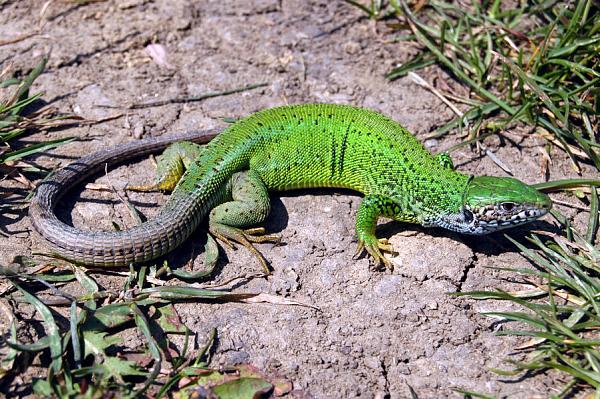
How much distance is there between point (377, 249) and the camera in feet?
15.8

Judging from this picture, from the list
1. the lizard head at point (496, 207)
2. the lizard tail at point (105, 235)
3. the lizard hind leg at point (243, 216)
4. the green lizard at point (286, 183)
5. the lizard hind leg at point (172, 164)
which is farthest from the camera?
the lizard hind leg at point (172, 164)

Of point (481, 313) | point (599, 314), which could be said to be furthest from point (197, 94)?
point (599, 314)

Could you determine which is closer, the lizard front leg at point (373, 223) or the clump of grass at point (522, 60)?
the lizard front leg at point (373, 223)

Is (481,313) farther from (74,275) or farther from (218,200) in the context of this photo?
(74,275)

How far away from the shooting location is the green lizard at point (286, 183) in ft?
14.9

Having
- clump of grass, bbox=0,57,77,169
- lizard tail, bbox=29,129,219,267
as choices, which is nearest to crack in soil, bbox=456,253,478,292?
lizard tail, bbox=29,129,219,267

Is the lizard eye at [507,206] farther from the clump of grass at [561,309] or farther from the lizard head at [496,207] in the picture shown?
the clump of grass at [561,309]

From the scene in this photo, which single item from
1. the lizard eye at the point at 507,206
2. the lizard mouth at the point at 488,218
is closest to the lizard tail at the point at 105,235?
the lizard mouth at the point at 488,218

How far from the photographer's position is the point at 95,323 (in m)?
4.10

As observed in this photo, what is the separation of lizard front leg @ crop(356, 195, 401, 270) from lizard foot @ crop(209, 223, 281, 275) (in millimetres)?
606

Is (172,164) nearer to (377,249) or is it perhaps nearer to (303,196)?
(303,196)

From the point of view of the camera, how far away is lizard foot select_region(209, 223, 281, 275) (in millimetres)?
4754

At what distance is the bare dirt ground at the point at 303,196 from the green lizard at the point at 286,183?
0.57 feet

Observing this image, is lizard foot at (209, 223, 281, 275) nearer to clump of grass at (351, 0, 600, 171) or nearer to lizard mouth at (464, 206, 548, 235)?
lizard mouth at (464, 206, 548, 235)
